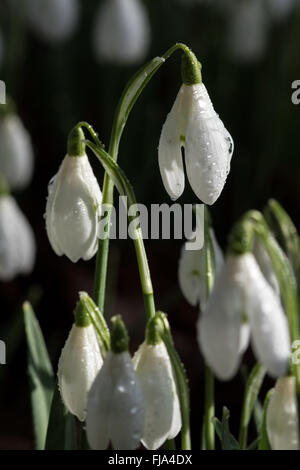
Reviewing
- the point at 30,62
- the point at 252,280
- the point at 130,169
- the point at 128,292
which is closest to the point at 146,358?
the point at 252,280

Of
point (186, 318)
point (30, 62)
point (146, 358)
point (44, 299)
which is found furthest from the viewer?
point (30, 62)

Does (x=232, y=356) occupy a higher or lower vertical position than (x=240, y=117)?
lower

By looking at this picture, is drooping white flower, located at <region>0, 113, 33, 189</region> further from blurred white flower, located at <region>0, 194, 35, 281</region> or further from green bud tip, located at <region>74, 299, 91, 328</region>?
green bud tip, located at <region>74, 299, 91, 328</region>

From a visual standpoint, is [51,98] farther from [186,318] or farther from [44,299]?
[186,318]

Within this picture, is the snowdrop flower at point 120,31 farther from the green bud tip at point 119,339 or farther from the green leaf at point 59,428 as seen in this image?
the green bud tip at point 119,339

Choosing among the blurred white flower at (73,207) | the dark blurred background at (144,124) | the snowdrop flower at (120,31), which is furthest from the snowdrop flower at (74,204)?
the snowdrop flower at (120,31)

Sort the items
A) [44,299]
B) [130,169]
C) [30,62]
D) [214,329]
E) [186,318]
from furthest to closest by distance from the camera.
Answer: [30,62]
[130,169]
[44,299]
[186,318]
[214,329]

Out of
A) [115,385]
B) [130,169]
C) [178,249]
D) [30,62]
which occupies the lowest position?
[115,385]
